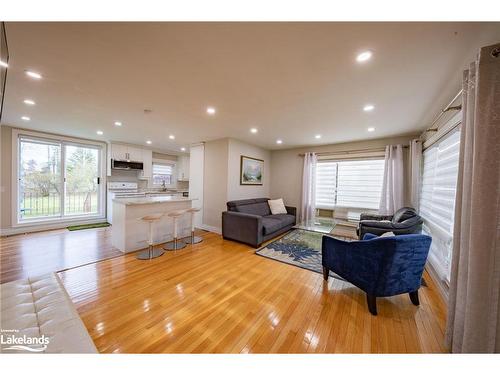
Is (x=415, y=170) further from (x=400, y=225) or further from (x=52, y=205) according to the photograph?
(x=52, y=205)

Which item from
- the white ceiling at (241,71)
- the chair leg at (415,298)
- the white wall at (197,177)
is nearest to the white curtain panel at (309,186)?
the white ceiling at (241,71)

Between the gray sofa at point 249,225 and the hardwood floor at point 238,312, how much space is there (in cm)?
90

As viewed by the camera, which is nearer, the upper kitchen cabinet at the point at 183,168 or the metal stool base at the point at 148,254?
the metal stool base at the point at 148,254

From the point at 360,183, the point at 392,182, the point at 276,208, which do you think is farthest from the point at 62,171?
the point at 392,182

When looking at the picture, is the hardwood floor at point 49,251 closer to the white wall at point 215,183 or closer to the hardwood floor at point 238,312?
the hardwood floor at point 238,312

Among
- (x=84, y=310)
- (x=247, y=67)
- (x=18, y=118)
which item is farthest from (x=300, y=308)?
(x=18, y=118)

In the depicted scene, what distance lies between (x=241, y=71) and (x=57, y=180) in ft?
18.8

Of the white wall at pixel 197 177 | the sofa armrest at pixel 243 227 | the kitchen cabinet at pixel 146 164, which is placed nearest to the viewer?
the sofa armrest at pixel 243 227

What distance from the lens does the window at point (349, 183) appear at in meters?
4.50

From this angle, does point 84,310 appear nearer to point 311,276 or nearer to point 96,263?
point 96,263

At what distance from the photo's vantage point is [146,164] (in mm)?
5766

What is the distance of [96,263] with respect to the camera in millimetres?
2670

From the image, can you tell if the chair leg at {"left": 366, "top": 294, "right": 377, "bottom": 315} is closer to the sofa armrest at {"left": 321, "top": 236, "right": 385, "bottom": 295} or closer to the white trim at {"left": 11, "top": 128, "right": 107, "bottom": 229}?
the sofa armrest at {"left": 321, "top": 236, "right": 385, "bottom": 295}
